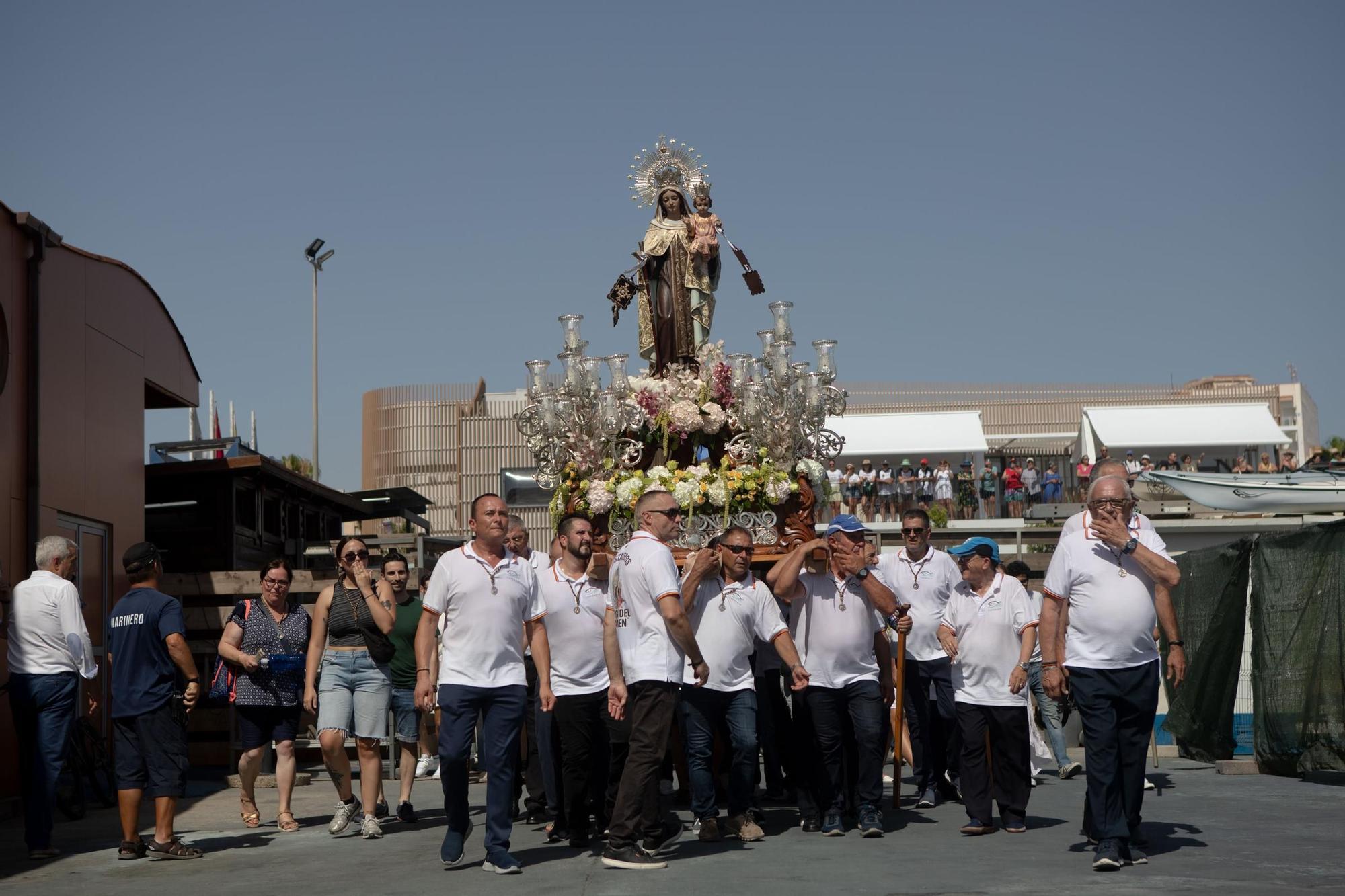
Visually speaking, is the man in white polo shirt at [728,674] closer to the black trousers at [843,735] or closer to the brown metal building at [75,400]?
the black trousers at [843,735]

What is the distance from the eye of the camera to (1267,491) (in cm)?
3025

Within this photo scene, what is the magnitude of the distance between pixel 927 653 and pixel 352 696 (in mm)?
3995

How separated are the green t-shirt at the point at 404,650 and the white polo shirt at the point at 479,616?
201 centimetres

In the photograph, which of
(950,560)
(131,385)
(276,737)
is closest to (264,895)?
(276,737)

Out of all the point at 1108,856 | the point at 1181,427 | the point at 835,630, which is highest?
the point at 1181,427

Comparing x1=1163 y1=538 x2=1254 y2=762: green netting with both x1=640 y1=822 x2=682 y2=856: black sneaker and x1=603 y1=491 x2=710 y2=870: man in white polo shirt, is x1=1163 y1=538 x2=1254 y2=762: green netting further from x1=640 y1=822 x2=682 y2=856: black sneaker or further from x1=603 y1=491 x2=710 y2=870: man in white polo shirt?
x1=603 y1=491 x2=710 y2=870: man in white polo shirt

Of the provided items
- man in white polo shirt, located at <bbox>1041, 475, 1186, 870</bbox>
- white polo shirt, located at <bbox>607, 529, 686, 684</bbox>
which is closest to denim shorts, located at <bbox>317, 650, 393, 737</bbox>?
white polo shirt, located at <bbox>607, 529, 686, 684</bbox>

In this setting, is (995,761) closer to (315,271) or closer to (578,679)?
(578,679)

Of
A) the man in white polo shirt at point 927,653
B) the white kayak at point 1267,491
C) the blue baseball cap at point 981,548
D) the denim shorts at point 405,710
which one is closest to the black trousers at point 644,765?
the denim shorts at point 405,710

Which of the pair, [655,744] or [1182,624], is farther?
[1182,624]

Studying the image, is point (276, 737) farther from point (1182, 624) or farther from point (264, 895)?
point (1182, 624)

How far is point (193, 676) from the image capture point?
904 cm

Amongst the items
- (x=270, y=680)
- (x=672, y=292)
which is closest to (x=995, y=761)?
(x=270, y=680)

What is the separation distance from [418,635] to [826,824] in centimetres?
277
